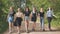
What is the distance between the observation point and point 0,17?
17078 mm

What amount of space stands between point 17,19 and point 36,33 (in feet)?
4.49

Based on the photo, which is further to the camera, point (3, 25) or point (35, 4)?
point (35, 4)

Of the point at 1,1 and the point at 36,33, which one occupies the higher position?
the point at 1,1

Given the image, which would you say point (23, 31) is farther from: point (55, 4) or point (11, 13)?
point (55, 4)

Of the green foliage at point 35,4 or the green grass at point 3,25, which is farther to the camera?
the green foliage at point 35,4

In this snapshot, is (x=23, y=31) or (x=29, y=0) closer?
(x=23, y=31)

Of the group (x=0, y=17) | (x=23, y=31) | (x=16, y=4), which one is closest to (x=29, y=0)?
(x=16, y=4)

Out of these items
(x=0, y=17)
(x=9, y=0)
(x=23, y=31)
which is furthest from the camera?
(x=9, y=0)

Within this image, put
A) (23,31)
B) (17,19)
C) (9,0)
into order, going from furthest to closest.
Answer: (9,0)
(23,31)
(17,19)

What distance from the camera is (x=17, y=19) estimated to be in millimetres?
13539

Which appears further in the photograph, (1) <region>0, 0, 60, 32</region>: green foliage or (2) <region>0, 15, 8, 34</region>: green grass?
(1) <region>0, 0, 60, 32</region>: green foliage

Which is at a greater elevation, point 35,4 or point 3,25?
point 35,4

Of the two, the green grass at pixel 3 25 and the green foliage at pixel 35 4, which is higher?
the green foliage at pixel 35 4

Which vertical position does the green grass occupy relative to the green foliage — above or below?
below
